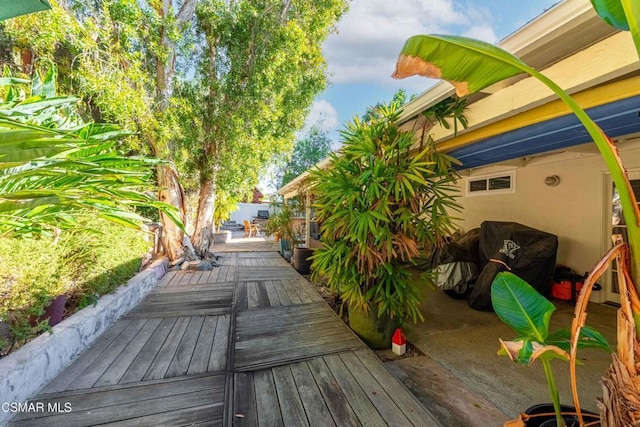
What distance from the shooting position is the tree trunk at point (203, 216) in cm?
672

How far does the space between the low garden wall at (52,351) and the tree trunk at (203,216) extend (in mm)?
3543

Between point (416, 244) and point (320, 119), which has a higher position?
point (320, 119)

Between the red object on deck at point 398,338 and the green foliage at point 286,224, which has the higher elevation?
the green foliage at point 286,224

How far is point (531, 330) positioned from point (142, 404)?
2445 millimetres

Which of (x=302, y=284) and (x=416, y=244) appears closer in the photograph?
(x=416, y=244)

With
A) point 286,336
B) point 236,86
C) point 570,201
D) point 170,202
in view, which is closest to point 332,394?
point 286,336

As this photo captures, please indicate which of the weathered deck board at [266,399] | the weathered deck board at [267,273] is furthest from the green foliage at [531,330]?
the weathered deck board at [267,273]

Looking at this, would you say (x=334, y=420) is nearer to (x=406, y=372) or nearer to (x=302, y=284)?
(x=406, y=372)

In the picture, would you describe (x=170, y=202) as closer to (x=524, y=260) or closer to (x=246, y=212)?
(x=524, y=260)

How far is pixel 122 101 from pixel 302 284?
4.56 metres

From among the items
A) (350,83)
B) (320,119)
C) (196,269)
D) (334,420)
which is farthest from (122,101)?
(320,119)

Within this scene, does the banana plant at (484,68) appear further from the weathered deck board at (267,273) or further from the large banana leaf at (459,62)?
the weathered deck board at (267,273)

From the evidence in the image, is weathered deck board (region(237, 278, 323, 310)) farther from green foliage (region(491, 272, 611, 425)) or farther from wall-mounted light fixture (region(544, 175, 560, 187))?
wall-mounted light fixture (region(544, 175, 560, 187))

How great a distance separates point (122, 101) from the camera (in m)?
4.40
